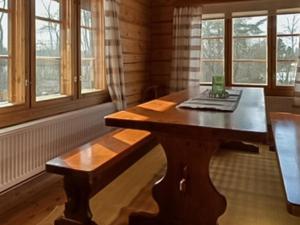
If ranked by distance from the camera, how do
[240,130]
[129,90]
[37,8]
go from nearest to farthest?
1. [240,130]
2. [37,8]
3. [129,90]

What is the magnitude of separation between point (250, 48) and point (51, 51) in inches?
119

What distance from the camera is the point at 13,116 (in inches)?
101

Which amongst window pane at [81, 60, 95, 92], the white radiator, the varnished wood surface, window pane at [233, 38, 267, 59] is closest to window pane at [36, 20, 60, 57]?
window pane at [81, 60, 95, 92]

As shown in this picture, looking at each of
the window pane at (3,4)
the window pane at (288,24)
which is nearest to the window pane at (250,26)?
the window pane at (288,24)

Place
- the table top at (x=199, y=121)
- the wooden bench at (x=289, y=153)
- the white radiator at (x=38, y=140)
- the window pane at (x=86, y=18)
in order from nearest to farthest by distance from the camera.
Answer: the wooden bench at (x=289, y=153), the table top at (x=199, y=121), the white radiator at (x=38, y=140), the window pane at (x=86, y=18)

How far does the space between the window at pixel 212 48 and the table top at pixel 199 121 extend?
2883mm

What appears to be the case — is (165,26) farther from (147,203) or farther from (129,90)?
(147,203)

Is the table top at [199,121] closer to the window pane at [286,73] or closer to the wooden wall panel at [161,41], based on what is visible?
the window pane at [286,73]

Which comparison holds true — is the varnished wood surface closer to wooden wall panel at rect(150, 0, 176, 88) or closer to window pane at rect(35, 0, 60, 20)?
window pane at rect(35, 0, 60, 20)

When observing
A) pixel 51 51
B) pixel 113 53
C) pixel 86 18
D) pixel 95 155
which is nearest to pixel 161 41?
pixel 113 53

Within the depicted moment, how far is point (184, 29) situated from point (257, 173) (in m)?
2.51

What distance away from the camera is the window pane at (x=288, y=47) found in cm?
452

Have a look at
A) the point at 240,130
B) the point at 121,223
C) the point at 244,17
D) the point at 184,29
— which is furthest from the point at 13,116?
the point at 244,17

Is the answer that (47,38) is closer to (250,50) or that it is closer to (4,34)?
(4,34)
